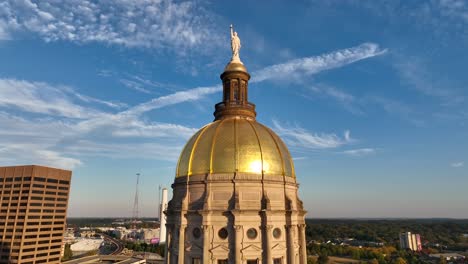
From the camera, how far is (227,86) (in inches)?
1318

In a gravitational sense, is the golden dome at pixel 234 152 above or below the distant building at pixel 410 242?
above

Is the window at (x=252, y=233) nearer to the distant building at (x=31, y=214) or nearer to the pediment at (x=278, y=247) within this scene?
the pediment at (x=278, y=247)

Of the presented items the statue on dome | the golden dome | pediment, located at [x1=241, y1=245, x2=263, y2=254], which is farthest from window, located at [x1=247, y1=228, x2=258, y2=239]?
the statue on dome

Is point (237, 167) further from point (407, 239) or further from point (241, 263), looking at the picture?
point (407, 239)

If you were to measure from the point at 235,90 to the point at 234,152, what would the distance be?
27.8 ft

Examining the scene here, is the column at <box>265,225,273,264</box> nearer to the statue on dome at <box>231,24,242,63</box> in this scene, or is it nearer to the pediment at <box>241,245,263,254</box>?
the pediment at <box>241,245,263,254</box>

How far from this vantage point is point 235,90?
1312 inches

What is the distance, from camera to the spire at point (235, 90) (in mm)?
31875

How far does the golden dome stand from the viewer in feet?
89.4

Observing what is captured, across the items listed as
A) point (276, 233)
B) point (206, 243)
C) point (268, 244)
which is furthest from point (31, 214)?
point (268, 244)

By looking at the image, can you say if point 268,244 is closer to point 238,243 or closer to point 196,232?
point 238,243

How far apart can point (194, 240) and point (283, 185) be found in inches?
351

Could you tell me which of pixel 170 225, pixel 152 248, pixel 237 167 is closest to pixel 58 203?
pixel 152 248

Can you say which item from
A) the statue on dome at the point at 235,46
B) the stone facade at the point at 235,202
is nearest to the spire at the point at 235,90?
the statue on dome at the point at 235,46
